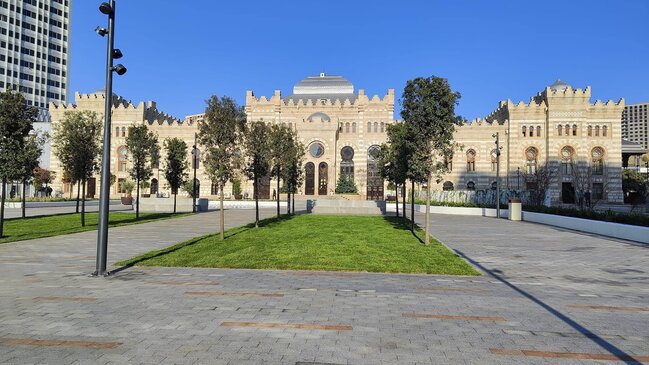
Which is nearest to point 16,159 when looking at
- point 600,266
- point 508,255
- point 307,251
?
Answer: point 307,251

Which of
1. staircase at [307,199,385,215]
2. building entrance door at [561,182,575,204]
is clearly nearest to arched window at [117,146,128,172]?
staircase at [307,199,385,215]

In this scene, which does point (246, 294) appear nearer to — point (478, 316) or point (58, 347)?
point (58, 347)

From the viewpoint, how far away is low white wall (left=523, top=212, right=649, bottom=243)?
18.0 meters

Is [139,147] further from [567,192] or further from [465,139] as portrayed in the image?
[567,192]

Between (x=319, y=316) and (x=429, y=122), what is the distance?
11.1 metres

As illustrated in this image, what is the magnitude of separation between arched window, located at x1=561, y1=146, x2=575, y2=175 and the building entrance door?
1.89 metres

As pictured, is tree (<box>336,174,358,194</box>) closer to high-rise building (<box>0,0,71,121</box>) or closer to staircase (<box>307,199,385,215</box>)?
staircase (<box>307,199,385,215</box>)

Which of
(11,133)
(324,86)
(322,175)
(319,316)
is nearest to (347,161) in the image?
(322,175)

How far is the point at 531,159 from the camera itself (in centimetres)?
6325

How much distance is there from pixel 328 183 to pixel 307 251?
51.9 meters

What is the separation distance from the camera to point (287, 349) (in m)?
5.04

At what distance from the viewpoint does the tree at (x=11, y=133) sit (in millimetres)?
16344

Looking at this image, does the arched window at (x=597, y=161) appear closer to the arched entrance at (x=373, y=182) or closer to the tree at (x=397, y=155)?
the arched entrance at (x=373, y=182)

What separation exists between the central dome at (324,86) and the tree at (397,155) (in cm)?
4594
